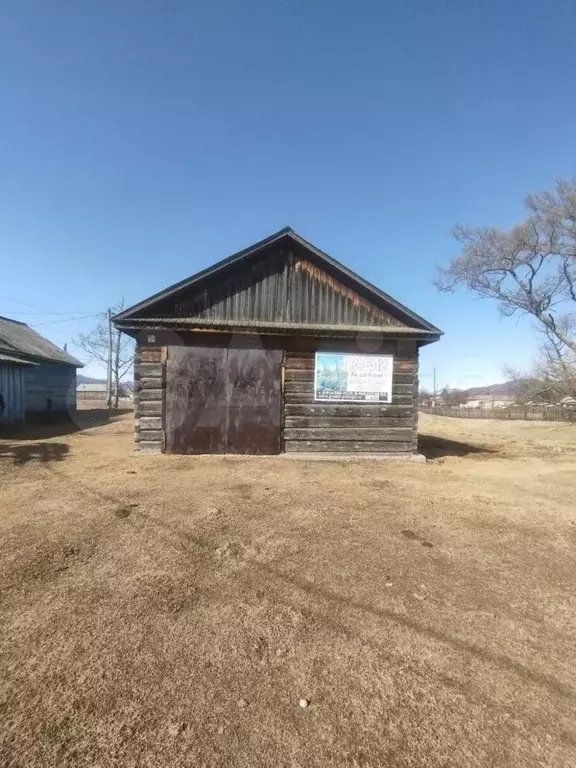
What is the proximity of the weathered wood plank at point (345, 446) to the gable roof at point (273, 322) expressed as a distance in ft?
10.5

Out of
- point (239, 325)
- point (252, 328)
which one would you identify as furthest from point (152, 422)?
point (252, 328)

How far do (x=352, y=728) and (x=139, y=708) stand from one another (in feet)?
4.13

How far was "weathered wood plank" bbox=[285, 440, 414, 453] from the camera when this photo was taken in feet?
37.0

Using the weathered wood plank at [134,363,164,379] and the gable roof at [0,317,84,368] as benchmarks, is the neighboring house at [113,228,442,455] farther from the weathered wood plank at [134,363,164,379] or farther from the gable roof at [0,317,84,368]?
the gable roof at [0,317,84,368]

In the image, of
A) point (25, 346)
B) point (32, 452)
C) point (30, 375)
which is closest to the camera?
point (32, 452)

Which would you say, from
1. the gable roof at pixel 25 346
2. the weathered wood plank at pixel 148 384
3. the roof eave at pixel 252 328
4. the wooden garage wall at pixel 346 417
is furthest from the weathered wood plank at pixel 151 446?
the gable roof at pixel 25 346

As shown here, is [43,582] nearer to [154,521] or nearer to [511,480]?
[154,521]

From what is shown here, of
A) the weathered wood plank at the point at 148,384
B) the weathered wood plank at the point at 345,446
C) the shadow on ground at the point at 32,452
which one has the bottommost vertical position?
the shadow on ground at the point at 32,452

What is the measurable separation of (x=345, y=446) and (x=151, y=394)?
5.56m

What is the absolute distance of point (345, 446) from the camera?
11.4 m

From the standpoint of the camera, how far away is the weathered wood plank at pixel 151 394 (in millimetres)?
10977

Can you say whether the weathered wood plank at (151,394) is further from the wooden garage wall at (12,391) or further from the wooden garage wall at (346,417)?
the wooden garage wall at (12,391)

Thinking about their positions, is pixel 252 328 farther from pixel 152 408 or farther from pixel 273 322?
pixel 152 408

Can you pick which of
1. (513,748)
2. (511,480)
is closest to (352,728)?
(513,748)
